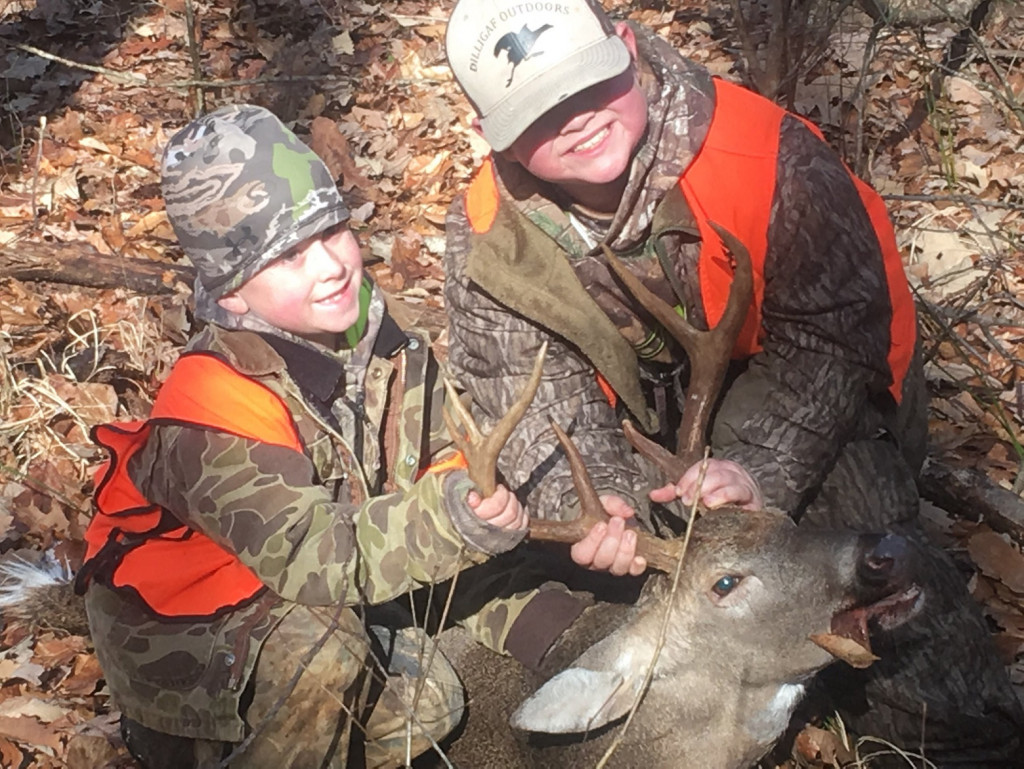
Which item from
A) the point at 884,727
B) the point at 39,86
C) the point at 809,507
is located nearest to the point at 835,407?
the point at 809,507

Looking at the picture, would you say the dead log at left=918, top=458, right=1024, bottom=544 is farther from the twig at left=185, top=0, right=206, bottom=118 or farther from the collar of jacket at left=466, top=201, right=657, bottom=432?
the twig at left=185, top=0, right=206, bottom=118

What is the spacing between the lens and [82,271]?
5590mm

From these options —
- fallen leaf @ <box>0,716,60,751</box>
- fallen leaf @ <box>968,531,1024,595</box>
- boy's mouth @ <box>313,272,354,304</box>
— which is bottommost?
fallen leaf @ <box>0,716,60,751</box>

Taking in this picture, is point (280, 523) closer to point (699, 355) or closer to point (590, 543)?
point (590, 543)

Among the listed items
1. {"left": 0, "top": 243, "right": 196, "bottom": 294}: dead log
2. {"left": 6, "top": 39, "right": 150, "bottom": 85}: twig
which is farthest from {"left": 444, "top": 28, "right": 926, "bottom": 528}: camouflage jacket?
{"left": 6, "top": 39, "right": 150, "bottom": 85}: twig

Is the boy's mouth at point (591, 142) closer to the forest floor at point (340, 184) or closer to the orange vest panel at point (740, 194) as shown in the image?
the orange vest panel at point (740, 194)

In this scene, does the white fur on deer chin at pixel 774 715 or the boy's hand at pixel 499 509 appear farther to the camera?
the white fur on deer chin at pixel 774 715

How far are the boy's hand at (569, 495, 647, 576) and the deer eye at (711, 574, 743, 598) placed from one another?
0.21 m

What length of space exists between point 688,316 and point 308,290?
Result: 126 cm

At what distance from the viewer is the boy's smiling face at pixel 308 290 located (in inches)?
132

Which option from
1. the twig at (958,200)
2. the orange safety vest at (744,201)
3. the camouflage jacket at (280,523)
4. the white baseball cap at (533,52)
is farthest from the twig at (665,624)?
the twig at (958,200)

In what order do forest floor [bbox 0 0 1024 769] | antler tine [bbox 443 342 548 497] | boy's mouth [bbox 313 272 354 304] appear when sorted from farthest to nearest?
1. forest floor [bbox 0 0 1024 769]
2. boy's mouth [bbox 313 272 354 304]
3. antler tine [bbox 443 342 548 497]

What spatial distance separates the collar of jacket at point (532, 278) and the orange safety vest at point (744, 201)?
408 mm

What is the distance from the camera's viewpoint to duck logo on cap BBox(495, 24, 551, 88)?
130 inches
